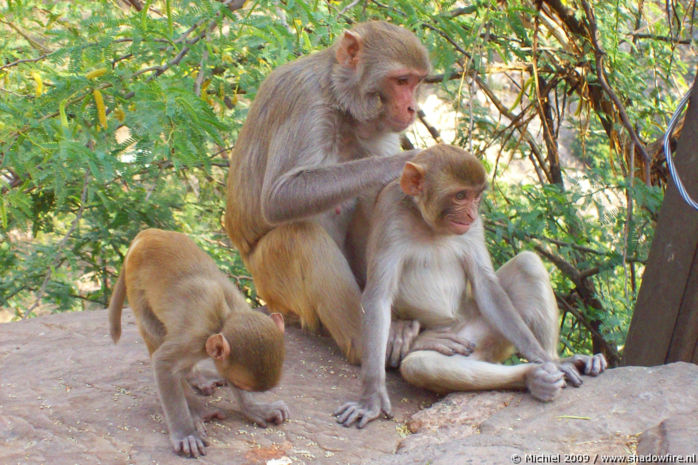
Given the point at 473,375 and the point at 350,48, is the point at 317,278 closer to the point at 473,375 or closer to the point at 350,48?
the point at 473,375

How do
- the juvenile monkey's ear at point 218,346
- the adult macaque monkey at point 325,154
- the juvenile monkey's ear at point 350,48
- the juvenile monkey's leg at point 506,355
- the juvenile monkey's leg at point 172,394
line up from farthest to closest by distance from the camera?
the juvenile monkey's ear at point 350,48 → the adult macaque monkey at point 325,154 → the juvenile monkey's leg at point 506,355 → the juvenile monkey's leg at point 172,394 → the juvenile monkey's ear at point 218,346

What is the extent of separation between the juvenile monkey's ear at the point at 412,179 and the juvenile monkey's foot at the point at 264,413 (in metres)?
1.50

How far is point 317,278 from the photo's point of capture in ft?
16.5

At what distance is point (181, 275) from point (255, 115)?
4.84 ft

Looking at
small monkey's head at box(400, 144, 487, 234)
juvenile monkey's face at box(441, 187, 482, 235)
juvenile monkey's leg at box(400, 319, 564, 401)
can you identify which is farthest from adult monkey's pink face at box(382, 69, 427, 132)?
juvenile monkey's leg at box(400, 319, 564, 401)

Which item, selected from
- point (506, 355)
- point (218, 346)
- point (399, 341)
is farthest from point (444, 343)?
point (218, 346)

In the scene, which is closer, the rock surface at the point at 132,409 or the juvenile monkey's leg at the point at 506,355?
the rock surface at the point at 132,409

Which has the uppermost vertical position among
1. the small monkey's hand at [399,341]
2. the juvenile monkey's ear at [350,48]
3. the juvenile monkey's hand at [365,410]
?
the juvenile monkey's ear at [350,48]

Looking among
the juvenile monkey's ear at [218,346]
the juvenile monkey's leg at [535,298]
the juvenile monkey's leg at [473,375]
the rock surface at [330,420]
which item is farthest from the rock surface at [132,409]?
the juvenile monkey's leg at [535,298]

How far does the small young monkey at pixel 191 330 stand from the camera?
3.96 m

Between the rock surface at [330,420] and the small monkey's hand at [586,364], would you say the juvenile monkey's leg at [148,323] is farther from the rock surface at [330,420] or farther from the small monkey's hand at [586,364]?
the small monkey's hand at [586,364]

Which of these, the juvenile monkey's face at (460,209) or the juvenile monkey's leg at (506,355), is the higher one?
the juvenile monkey's face at (460,209)

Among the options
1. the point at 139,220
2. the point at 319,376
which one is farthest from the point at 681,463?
the point at 139,220

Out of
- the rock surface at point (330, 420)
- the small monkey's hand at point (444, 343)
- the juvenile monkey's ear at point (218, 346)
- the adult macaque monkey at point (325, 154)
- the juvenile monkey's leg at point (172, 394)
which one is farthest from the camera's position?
the adult macaque monkey at point (325, 154)
